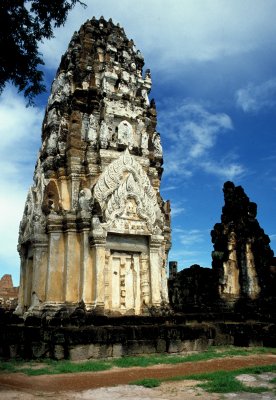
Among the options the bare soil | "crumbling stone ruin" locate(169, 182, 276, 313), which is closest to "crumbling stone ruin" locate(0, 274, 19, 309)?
"crumbling stone ruin" locate(169, 182, 276, 313)

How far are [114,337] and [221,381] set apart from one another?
390 cm

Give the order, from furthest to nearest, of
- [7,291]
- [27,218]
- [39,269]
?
[7,291]
[27,218]
[39,269]

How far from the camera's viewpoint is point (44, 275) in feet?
46.0

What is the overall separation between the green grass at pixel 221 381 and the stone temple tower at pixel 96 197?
18.5 feet

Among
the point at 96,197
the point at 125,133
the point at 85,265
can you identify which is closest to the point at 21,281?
the point at 85,265

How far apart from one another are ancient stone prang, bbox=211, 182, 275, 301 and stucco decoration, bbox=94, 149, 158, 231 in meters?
5.80

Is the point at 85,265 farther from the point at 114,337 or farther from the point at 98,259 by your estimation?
the point at 114,337

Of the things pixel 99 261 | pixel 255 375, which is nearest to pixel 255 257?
pixel 99 261

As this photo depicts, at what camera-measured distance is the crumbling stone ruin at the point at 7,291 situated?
97.7ft

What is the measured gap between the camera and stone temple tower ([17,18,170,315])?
13.6m

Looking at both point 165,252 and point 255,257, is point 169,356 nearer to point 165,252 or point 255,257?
point 165,252

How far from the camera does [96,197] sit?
14070 mm

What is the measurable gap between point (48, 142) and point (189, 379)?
35.6 ft

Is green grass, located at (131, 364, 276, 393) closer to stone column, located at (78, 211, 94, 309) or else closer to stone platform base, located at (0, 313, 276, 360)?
stone platform base, located at (0, 313, 276, 360)
